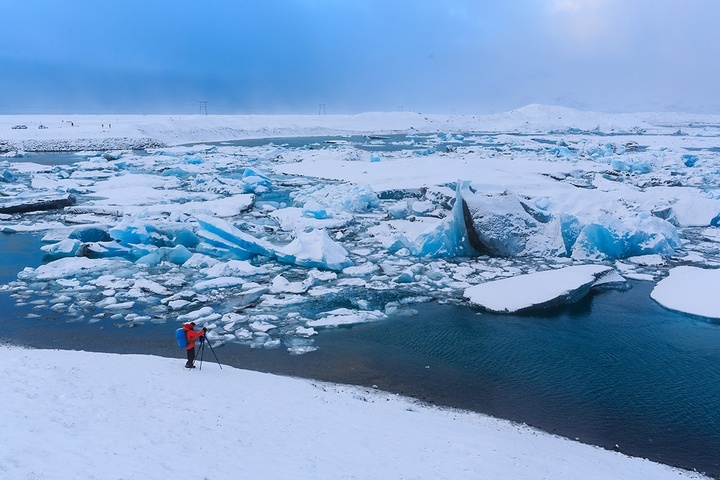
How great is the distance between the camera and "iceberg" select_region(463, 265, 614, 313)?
10.8 metres

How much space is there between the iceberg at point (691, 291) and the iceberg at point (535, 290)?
50.9 inches

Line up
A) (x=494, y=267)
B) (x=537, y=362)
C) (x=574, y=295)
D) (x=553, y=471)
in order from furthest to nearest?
(x=494, y=267) < (x=574, y=295) < (x=537, y=362) < (x=553, y=471)

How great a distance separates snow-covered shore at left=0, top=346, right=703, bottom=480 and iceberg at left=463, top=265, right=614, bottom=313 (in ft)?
13.6

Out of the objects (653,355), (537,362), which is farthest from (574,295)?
(537,362)

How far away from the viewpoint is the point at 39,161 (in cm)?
3678

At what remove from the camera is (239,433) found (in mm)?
5578

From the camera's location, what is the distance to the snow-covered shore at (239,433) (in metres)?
4.61

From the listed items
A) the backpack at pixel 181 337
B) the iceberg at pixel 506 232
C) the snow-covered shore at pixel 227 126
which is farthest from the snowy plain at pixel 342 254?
the snow-covered shore at pixel 227 126

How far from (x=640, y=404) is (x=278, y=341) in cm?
567

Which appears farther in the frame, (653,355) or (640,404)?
(653,355)

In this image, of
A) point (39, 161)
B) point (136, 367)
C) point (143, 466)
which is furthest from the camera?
point (39, 161)

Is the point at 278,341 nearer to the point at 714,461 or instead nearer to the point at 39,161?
the point at 714,461

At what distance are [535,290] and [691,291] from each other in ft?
11.3

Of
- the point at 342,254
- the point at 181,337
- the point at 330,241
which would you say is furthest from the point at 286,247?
the point at 181,337
